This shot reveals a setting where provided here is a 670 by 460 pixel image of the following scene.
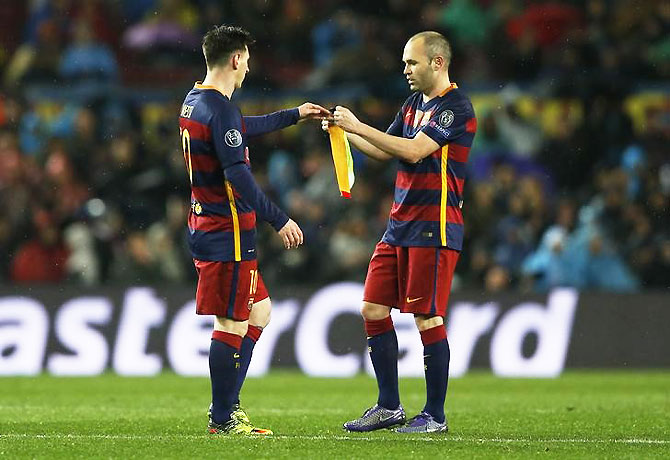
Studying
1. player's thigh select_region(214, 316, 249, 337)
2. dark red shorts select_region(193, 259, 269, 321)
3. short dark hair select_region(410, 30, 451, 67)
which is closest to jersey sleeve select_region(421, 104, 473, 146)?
short dark hair select_region(410, 30, 451, 67)

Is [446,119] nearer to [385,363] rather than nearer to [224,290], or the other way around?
[385,363]

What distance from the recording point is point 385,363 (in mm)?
8289

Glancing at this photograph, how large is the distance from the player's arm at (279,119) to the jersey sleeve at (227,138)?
1.55 ft

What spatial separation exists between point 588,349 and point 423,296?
6.54 meters

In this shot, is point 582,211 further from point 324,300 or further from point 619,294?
point 324,300

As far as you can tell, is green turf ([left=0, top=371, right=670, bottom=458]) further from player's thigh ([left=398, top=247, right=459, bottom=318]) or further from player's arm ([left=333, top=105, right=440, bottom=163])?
player's arm ([left=333, top=105, right=440, bottom=163])

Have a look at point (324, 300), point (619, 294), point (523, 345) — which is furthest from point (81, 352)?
point (619, 294)

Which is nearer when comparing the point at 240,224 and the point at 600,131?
the point at 240,224

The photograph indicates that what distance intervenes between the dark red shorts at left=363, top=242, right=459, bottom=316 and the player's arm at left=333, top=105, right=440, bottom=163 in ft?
1.76

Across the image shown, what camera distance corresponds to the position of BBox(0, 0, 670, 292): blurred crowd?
49.5ft

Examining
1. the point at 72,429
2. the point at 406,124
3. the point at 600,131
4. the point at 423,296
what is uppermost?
the point at 600,131

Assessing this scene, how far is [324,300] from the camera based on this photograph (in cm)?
1437

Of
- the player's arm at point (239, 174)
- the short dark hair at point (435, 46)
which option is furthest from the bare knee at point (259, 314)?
the short dark hair at point (435, 46)

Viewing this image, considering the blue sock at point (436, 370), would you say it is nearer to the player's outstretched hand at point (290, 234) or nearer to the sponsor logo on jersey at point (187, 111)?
the player's outstretched hand at point (290, 234)
